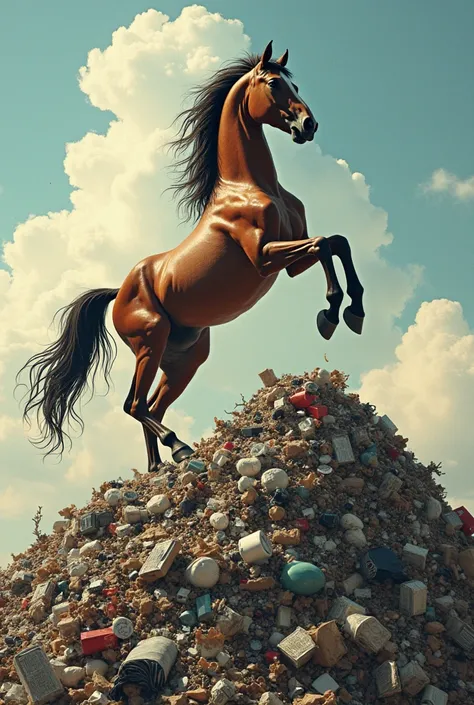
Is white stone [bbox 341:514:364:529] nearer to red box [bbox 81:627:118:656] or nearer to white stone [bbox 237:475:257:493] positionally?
white stone [bbox 237:475:257:493]

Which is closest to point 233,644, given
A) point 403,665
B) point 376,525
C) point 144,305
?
point 403,665

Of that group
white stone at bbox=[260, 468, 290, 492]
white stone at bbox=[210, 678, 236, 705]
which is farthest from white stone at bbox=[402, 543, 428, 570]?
white stone at bbox=[210, 678, 236, 705]

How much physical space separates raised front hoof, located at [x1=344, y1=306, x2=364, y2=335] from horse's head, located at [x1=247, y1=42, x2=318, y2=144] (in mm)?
1511

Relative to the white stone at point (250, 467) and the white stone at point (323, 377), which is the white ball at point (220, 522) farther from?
the white stone at point (323, 377)

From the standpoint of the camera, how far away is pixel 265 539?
18.2 ft

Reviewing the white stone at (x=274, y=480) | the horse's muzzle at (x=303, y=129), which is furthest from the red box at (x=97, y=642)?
the horse's muzzle at (x=303, y=129)

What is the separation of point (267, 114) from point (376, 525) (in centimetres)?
368

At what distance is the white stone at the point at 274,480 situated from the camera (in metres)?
6.07

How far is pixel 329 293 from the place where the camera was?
559 centimetres

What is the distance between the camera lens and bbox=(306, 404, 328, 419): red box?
685 centimetres

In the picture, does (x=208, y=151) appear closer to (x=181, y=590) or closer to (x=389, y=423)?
(x=389, y=423)

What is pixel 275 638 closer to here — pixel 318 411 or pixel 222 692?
pixel 222 692

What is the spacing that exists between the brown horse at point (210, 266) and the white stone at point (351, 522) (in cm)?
157

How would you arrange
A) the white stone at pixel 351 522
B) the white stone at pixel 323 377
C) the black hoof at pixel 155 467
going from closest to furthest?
1. the white stone at pixel 351 522
2. the white stone at pixel 323 377
3. the black hoof at pixel 155 467
